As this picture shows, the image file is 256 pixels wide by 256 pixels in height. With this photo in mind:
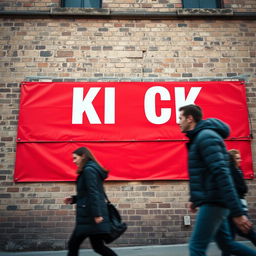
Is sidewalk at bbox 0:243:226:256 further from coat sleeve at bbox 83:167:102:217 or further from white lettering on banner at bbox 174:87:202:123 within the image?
white lettering on banner at bbox 174:87:202:123

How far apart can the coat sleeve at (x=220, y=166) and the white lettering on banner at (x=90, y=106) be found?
11.1ft

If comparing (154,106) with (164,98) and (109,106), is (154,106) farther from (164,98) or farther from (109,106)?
(109,106)

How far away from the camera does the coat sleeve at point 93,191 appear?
10.1ft

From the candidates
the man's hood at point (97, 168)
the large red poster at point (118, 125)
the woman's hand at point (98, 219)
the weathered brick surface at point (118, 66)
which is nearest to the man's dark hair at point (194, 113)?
the man's hood at point (97, 168)

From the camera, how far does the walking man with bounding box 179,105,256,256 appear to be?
222 centimetres

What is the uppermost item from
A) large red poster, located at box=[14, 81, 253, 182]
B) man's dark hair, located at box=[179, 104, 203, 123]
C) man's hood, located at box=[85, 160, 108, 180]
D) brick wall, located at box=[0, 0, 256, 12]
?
brick wall, located at box=[0, 0, 256, 12]

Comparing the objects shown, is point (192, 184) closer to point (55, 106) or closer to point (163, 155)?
point (163, 155)

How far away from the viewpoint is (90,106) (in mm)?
5684

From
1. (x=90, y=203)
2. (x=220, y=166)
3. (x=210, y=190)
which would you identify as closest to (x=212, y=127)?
(x=220, y=166)

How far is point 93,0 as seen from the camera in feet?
21.8

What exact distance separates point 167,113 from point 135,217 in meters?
2.12

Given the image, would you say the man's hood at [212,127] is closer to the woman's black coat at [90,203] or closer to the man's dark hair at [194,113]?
the man's dark hair at [194,113]

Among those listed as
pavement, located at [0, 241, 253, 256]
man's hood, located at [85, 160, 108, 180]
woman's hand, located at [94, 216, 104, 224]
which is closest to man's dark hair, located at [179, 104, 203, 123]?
man's hood, located at [85, 160, 108, 180]

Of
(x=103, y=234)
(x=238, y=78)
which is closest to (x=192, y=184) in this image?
(x=103, y=234)
